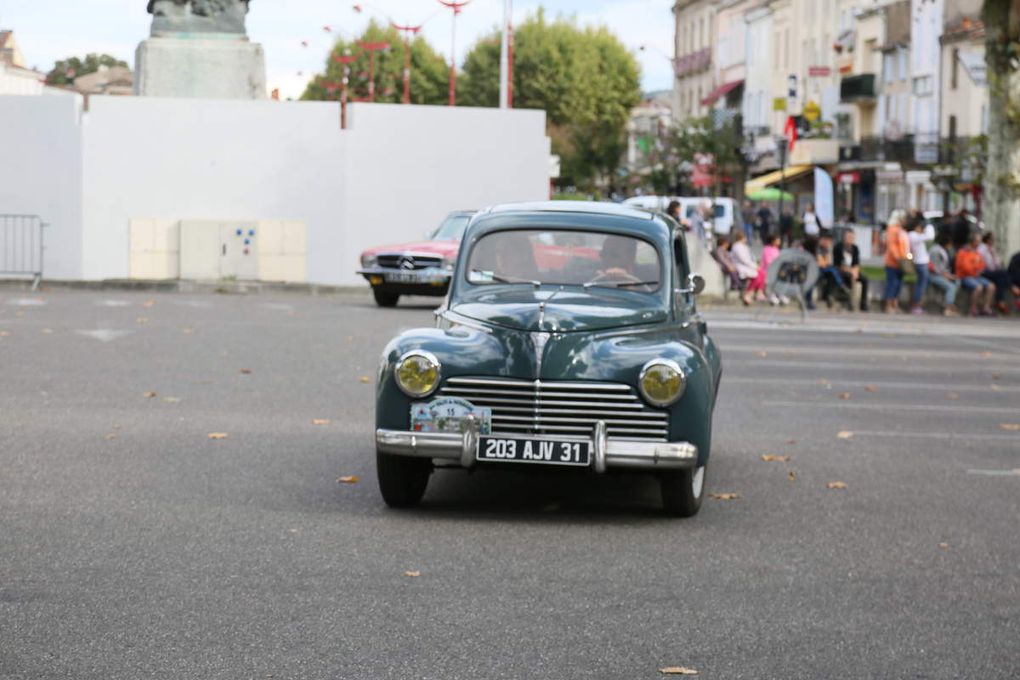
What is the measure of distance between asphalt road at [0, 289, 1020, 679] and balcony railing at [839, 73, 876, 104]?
2588 inches

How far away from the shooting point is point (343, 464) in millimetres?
11227

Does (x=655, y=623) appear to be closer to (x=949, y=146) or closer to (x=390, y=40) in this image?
(x=949, y=146)

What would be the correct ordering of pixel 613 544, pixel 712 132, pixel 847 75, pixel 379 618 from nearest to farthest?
pixel 379 618 < pixel 613 544 < pixel 847 75 < pixel 712 132

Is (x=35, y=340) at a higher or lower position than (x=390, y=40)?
lower

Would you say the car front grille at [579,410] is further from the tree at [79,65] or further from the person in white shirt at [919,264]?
the tree at [79,65]

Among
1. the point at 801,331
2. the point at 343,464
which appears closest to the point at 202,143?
the point at 801,331

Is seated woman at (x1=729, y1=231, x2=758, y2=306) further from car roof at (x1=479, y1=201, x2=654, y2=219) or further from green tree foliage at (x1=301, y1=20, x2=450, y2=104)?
green tree foliage at (x1=301, y1=20, x2=450, y2=104)

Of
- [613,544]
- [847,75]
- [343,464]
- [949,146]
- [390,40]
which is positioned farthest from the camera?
[390,40]

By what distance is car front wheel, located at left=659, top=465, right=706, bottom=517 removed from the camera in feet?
30.7

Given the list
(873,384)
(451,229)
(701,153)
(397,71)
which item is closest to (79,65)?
(397,71)

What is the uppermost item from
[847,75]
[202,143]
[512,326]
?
[847,75]

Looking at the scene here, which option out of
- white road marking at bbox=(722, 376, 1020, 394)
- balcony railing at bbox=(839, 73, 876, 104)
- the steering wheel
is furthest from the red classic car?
balcony railing at bbox=(839, 73, 876, 104)

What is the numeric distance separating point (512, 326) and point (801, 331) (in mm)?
16786

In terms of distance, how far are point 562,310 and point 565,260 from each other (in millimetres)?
1074
